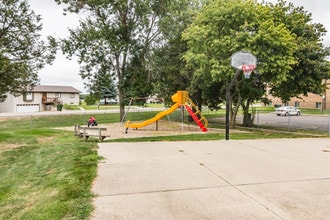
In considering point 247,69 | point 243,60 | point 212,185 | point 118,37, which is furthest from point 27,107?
point 212,185

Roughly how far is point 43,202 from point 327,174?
5536 mm

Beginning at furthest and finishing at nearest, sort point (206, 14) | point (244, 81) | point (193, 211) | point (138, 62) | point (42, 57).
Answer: point (138, 62), point (244, 81), point (206, 14), point (42, 57), point (193, 211)

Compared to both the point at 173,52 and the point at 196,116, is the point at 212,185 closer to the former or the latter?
the point at 196,116

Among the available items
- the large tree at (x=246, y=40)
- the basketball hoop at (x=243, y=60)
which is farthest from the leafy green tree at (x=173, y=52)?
the basketball hoop at (x=243, y=60)

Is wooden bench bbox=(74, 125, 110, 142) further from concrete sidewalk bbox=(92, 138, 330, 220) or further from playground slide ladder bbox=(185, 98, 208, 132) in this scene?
playground slide ladder bbox=(185, 98, 208, 132)

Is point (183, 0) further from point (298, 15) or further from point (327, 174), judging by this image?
point (327, 174)

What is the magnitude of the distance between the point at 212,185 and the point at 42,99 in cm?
5145

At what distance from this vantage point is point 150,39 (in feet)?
84.7

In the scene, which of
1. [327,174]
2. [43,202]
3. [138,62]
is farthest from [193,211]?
[138,62]

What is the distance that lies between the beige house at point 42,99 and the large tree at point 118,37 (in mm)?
23836

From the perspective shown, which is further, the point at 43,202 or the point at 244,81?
the point at 244,81

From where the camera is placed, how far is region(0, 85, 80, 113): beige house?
46100 millimetres

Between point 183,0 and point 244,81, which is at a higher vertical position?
point 183,0

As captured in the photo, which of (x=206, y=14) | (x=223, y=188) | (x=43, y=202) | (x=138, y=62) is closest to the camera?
(x=43, y=202)
